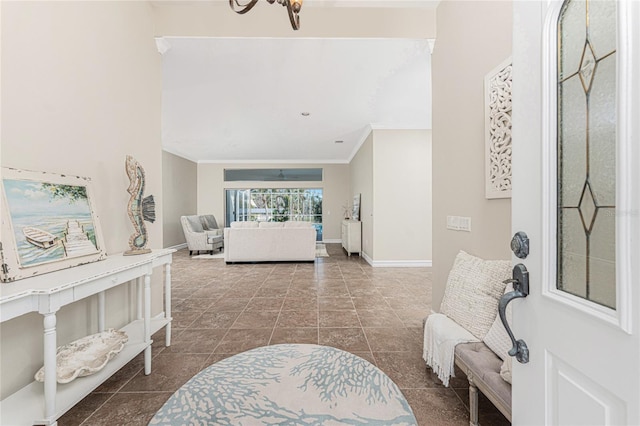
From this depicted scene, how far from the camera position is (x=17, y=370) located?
138 centimetres

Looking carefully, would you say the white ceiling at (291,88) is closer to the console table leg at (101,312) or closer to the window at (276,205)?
the console table leg at (101,312)

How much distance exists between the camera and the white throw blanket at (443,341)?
155cm

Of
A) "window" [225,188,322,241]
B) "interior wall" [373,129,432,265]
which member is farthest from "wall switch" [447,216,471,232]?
"window" [225,188,322,241]

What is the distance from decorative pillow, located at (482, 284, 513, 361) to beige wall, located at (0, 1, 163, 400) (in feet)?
8.15

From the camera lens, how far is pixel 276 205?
952cm

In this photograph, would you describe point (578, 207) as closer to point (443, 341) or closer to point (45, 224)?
point (443, 341)

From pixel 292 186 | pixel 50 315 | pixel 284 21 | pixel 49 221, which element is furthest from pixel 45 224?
pixel 292 186

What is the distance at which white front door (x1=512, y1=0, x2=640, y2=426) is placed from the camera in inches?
20.9

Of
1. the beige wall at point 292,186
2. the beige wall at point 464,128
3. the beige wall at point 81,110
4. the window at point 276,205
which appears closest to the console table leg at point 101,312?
the beige wall at point 81,110

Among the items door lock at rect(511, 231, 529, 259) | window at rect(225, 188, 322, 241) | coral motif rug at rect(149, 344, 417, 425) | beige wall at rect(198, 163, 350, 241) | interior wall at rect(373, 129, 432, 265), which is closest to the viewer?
door lock at rect(511, 231, 529, 259)

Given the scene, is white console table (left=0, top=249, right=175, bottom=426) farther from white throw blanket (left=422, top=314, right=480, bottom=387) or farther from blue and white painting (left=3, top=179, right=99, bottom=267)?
white throw blanket (left=422, top=314, right=480, bottom=387)

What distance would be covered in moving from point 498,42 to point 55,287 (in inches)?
108

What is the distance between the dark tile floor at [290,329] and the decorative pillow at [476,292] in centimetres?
50

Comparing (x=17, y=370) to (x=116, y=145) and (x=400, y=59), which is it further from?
(x=400, y=59)
